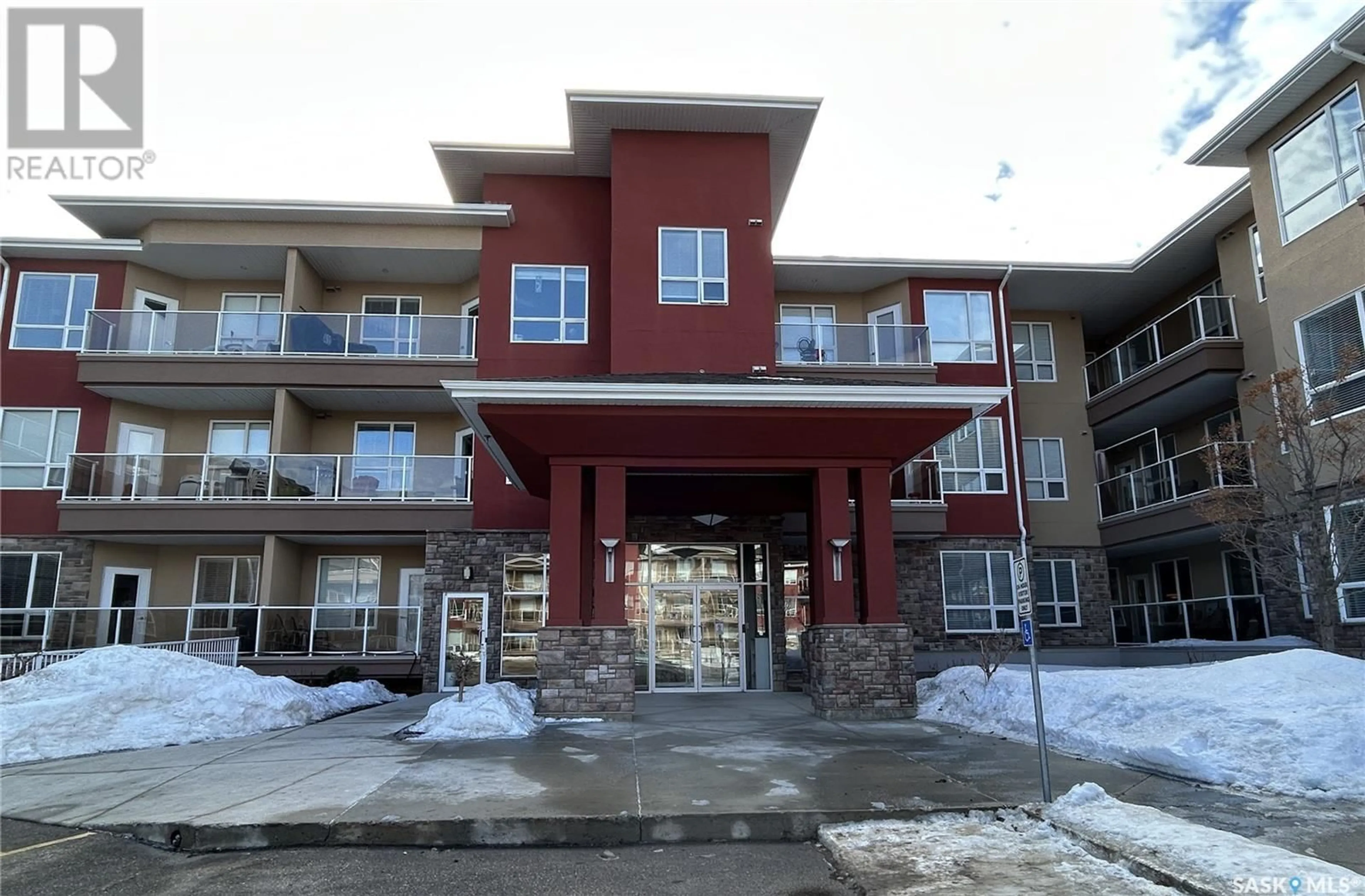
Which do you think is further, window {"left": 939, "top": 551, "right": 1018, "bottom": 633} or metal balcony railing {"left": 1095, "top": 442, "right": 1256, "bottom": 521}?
window {"left": 939, "top": 551, "right": 1018, "bottom": 633}

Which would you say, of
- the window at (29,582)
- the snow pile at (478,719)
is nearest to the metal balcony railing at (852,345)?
the snow pile at (478,719)

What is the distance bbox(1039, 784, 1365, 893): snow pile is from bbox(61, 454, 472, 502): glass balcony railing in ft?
48.3

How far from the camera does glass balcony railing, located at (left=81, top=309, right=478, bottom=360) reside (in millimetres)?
19375

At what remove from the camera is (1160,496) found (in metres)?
20.3

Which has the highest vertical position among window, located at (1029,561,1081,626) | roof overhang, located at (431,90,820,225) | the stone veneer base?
roof overhang, located at (431,90,820,225)

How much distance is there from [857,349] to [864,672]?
9514 millimetres

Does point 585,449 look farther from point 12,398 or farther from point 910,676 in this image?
point 12,398

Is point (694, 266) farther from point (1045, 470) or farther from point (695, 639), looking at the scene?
Answer: point (1045, 470)

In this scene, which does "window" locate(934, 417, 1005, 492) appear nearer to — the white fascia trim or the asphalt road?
the white fascia trim

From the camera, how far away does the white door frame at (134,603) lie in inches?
733

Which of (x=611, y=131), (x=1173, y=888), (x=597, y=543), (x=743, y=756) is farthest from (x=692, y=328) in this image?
(x=1173, y=888)

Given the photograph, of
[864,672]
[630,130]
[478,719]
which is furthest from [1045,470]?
[478,719]

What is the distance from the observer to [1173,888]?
525cm

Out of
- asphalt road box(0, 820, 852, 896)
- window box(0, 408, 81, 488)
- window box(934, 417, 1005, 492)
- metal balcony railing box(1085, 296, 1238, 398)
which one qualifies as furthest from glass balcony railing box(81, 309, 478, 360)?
metal balcony railing box(1085, 296, 1238, 398)
